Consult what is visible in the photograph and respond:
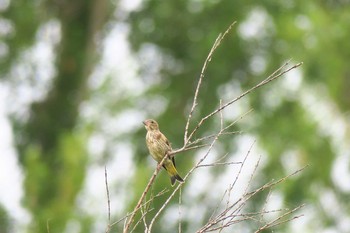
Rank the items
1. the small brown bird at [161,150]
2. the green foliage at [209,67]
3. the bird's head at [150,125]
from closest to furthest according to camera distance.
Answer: the small brown bird at [161,150] < the bird's head at [150,125] < the green foliage at [209,67]

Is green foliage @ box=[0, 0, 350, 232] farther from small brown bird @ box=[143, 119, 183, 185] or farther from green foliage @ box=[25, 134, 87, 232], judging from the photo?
small brown bird @ box=[143, 119, 183, 185]

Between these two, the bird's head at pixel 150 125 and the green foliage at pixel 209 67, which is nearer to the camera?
the bird's head at pixel 150 125

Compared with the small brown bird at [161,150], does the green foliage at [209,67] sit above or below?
above

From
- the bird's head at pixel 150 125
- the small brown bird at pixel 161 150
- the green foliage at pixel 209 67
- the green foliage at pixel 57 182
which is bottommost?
the small brown bird at pixel 161 150

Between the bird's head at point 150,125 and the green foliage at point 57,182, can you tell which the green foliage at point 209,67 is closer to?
the green foliage at point 57,182

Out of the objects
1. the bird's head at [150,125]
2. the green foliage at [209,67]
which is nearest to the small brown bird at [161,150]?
the bird's head at [150,125]

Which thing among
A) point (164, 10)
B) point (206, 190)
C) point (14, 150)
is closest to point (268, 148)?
point (206, 190)

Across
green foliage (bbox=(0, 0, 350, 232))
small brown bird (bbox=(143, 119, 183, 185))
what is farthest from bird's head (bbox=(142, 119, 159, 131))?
green foliage (bbox=(0, 0, 350, 232))

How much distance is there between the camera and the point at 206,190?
17125 mm

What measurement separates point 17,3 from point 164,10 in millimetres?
2437

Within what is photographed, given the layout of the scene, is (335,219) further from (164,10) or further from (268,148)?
(164,10)

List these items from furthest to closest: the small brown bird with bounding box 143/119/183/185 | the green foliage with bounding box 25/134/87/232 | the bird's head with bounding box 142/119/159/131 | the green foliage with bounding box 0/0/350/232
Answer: the green foliage with bounding box 0/0/350/232
the green foliage with bounding box 25/134/87/232
the bird's head with bounding box 142/119/159/131
the small brown bird with bounding box 143/119/183/185

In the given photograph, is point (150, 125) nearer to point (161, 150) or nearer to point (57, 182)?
point (161, 150)

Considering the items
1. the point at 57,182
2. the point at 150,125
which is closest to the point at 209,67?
the point at 57,182
